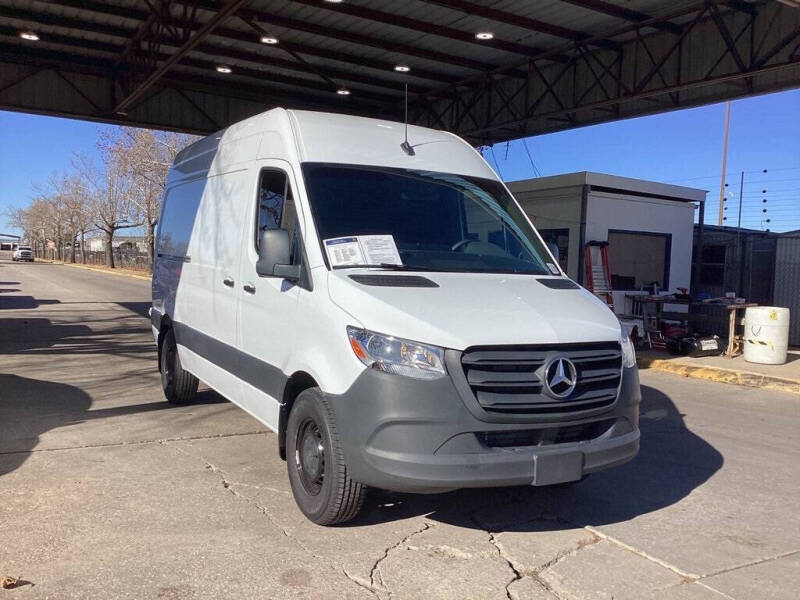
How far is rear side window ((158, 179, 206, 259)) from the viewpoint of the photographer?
6.89 m

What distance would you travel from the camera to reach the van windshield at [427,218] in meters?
4.59

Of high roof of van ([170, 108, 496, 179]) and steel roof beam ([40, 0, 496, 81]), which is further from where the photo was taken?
steel roof beam ([40, 0, 496, 81])

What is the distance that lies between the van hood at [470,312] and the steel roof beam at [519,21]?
818 cm

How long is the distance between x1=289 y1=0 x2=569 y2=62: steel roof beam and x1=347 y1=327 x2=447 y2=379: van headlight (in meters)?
9.18

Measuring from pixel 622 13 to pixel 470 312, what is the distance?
9708mm

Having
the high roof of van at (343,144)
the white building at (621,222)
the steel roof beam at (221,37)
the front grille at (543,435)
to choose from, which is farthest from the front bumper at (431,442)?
the steel roof beam at (221,37)

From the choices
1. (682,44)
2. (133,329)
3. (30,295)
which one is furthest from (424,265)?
(30,295)

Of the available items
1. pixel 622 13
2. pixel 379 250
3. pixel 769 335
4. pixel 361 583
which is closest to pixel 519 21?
pixel 622 13

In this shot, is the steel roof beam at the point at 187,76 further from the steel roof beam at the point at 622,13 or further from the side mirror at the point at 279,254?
the side mirror at the point at 279,254

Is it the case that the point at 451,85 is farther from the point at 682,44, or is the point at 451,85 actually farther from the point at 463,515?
the point at 463,515

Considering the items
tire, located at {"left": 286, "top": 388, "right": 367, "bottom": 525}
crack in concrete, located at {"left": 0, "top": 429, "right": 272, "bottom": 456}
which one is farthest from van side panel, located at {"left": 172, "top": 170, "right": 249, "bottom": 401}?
A: tire, located at {"left": 286, "top": 388, "right": 367, "bottom": 525}

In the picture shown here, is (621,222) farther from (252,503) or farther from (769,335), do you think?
(252,503)

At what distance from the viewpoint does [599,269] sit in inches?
538

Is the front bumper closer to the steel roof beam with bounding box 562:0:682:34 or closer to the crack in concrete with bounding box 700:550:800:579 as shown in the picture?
the crack in concrete with bounding box 700:550:800:579
